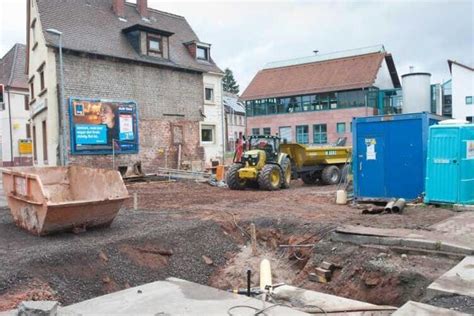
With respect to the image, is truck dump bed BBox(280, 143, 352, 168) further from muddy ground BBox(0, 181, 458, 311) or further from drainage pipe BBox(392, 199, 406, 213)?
drainage pipe BBox(392, 199, 406, 213)

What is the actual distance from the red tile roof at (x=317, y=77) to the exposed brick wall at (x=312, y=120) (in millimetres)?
2254

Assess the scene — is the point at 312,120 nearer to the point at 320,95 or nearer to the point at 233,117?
the point at 320,95

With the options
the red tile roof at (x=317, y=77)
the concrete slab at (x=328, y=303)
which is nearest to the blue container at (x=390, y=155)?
the concrete slab at (x=328, y=303)

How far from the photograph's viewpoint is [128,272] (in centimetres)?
723

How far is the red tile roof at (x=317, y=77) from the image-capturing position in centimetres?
4156

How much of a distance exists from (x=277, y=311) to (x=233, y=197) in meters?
10.4

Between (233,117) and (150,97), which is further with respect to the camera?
(233,117)

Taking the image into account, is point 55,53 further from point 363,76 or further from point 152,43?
point 363,76

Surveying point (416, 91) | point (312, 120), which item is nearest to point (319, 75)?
point (312, 120)

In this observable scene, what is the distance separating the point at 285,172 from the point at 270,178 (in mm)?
1218

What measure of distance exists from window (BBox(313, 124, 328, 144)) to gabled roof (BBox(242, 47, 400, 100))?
3612 mm

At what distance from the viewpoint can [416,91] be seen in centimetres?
1323

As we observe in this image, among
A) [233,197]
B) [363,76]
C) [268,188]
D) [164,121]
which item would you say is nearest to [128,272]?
[233,197]

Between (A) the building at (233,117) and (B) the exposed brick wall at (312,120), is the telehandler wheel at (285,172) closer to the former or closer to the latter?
(B) the exposed brick wall at (312,120)
